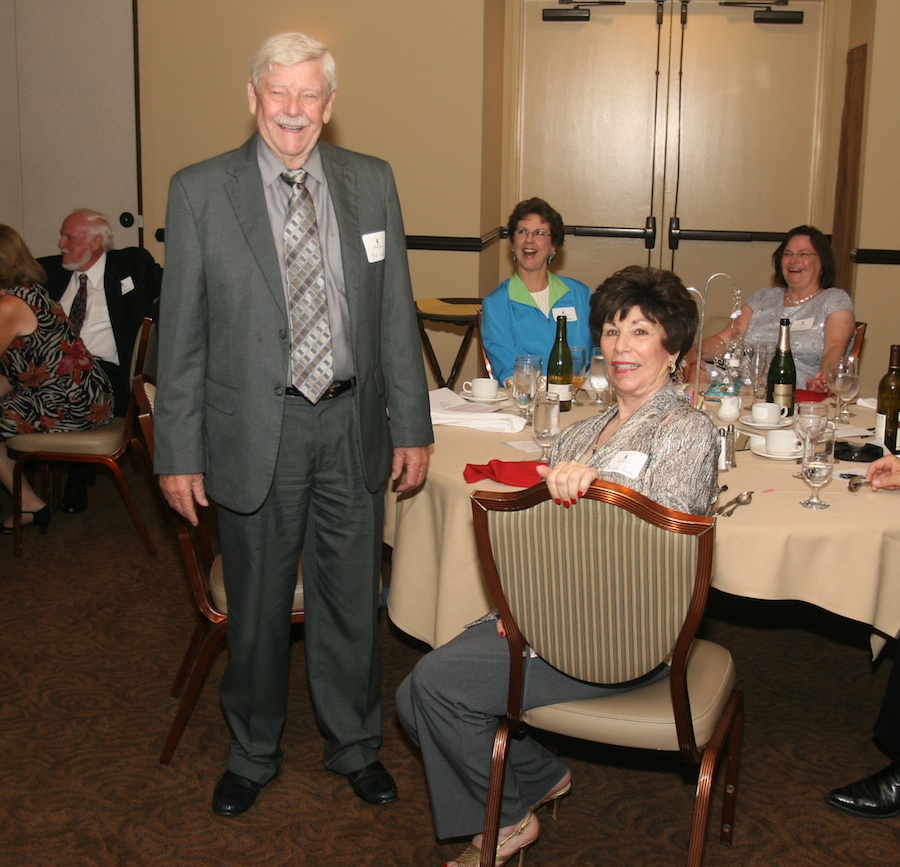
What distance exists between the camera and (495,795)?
210cm

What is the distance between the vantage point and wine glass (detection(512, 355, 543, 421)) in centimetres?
322

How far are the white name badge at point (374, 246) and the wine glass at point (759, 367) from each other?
166cm

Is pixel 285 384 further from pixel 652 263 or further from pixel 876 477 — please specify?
pixel 652 263

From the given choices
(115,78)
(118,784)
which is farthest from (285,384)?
(115,78)

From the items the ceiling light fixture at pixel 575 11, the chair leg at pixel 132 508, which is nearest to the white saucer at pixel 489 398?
the chair leg at pixel 132 508

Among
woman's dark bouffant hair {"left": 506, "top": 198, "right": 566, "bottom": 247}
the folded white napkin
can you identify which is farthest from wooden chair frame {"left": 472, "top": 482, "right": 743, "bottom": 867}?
woman's dark bouffant hair {"left": 506, "top": 198, "right": 566, "bottom": 247}

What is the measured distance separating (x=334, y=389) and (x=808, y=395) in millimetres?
1900

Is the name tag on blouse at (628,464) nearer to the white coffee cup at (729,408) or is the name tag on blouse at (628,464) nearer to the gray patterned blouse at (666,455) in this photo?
the gray patterned blouse at (666,455)

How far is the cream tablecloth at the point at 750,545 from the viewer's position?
7.42 feet

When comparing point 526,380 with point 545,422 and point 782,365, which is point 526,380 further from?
point 782,365

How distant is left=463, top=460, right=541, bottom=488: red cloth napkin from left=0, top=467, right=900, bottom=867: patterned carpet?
0.81 m

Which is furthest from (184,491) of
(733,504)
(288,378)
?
(733,504)

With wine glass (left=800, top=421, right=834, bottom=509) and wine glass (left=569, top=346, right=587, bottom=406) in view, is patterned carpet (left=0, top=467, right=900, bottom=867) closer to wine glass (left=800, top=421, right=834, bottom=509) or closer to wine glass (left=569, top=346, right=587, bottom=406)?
wine glass (left=800, top=421, right=834, bottom=509)

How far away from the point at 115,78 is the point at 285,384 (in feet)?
15.6
